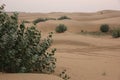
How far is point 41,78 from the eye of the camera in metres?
7.08

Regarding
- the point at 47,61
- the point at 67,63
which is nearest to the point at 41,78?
the point at 47,61

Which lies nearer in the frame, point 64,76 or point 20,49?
point 20,49

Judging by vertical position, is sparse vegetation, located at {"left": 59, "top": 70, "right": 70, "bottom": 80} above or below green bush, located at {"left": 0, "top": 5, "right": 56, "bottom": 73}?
below

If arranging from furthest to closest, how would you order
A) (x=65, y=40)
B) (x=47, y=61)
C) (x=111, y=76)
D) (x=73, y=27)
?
(x=73, y=27)
(x=65, y=40)
(x=111, y=76)
(x=47, y=61)

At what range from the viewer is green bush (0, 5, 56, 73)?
7.67 meters

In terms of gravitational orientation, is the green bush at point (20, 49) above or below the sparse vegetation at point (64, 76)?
above

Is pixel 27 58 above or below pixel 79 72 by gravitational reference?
above

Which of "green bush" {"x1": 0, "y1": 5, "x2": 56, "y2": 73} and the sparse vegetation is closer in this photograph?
"green bush" {"x1": 0, "y1": 5, "x2": 56, "y2": 73}

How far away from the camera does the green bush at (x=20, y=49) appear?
25.2ft

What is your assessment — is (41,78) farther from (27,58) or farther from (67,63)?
(67,63)

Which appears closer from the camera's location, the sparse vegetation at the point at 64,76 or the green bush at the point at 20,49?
the green bush at the point at 20,49

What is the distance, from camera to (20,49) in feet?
26.2

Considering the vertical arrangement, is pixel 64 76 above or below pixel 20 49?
below

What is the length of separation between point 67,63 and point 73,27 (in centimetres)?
2142
